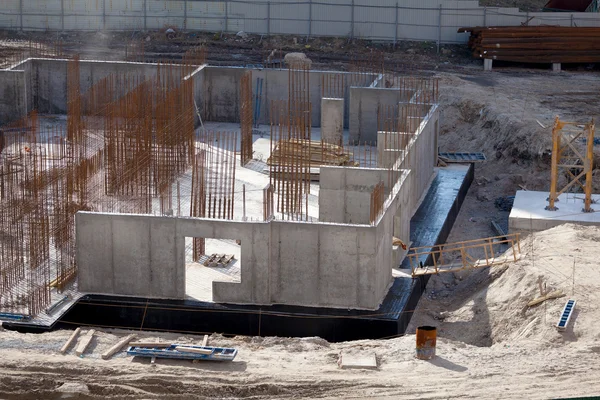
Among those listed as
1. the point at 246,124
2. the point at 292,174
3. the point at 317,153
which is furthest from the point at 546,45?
the point at 292,174

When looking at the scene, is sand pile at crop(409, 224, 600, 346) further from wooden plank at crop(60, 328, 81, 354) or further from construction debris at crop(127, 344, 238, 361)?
wooden plank at crop(60, 328, 81, 354)

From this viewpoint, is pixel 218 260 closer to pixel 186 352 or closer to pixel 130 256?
pixel 130 256

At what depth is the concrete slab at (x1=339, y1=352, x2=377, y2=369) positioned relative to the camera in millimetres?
17047

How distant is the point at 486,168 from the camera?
102 feet

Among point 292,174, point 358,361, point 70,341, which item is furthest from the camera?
point 292,174

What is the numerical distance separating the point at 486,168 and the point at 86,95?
464 inches

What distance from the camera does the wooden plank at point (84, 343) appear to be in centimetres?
1756

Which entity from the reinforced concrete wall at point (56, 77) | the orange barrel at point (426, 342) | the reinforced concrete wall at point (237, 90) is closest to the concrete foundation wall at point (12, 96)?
the reinforced concrete wall at point (56, 77)

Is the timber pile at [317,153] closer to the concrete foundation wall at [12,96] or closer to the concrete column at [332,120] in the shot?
the concrete column at [332,120]

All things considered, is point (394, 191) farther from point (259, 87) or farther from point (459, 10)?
point (459, 10)

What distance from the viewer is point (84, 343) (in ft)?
58.5

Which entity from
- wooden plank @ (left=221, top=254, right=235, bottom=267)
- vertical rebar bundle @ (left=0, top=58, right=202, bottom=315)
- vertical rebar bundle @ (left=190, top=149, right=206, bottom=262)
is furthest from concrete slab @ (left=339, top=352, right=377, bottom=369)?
vertical rebar bundle @ (left=0, top=58, right=202, bottom=315)

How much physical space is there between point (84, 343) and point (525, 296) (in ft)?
25.1

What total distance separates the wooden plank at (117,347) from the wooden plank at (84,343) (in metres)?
0.37
